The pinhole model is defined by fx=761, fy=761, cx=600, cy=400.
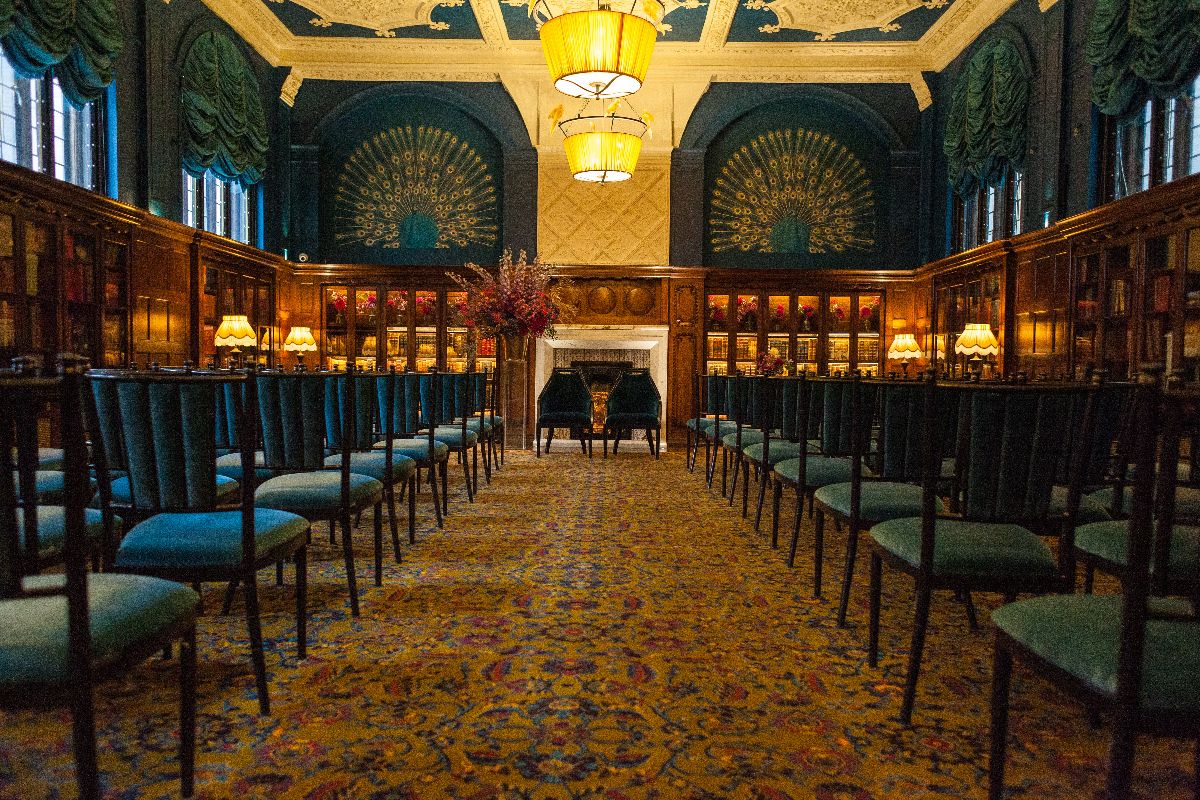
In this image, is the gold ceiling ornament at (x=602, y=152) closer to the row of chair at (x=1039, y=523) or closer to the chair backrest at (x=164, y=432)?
the row of chair at (x=1039, y=523)

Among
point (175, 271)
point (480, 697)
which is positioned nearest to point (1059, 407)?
point (480, 697)

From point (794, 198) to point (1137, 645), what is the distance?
10.3m

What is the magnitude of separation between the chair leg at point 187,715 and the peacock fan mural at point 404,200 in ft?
31.6

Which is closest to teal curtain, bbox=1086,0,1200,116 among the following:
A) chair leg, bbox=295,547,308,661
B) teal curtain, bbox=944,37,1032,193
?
teal curtain, bbox=944,37,1032,193

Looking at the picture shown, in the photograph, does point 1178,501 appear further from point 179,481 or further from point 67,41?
point 67,41

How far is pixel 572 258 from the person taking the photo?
1052 cm

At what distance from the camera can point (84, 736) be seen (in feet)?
4.68

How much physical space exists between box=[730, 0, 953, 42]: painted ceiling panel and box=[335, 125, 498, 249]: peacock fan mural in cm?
440

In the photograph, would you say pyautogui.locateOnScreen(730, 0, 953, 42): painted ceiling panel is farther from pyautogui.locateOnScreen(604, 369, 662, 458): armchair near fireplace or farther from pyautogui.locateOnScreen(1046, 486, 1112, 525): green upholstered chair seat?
pyautogui.locateOnScreen(1046, 486, 1112, 525): green upholstered chair seat

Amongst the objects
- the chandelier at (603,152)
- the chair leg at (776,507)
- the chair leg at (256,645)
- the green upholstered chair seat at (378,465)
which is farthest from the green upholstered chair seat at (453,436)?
the chair leg at (256,645)

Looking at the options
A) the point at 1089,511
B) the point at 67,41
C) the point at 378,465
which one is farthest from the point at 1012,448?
the point at 67,41

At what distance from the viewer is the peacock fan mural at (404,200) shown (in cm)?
1099

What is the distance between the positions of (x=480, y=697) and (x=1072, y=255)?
691 cm

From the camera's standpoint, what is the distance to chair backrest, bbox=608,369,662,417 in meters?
8.80
